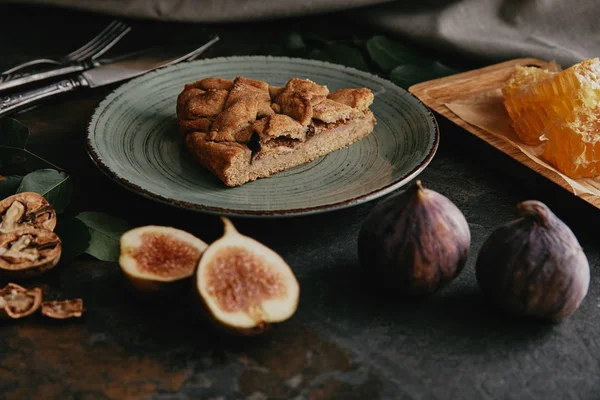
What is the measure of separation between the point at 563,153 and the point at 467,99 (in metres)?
0.70

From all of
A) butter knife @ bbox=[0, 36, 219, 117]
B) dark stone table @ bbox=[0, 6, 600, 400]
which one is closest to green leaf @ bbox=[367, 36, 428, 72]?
butter knife @ bbox=[0, 36, 219, 117]

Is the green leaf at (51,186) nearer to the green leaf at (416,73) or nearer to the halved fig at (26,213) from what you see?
the halved fig at (26,213)

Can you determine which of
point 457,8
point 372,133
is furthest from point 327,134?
point 457,8

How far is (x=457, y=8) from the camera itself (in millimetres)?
4289

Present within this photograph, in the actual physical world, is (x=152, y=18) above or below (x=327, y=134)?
above

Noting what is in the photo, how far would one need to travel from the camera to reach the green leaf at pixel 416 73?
12.7 feet

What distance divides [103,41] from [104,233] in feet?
6.33

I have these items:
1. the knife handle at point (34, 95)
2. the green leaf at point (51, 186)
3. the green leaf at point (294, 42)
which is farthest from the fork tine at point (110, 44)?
the green leaf at point (51, 186)

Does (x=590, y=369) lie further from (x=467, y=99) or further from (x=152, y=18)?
(x=152, y=18)

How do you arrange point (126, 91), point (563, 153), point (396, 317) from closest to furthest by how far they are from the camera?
point (396, 317) → point (563, 153) → point (126, 91)

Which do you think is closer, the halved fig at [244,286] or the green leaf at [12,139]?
the halved fig at [244,286]

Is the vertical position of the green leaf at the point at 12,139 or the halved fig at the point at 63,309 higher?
the green leaf at the point at 12,139

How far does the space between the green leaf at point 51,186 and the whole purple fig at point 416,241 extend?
1208mm

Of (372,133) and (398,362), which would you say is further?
(372,133)
